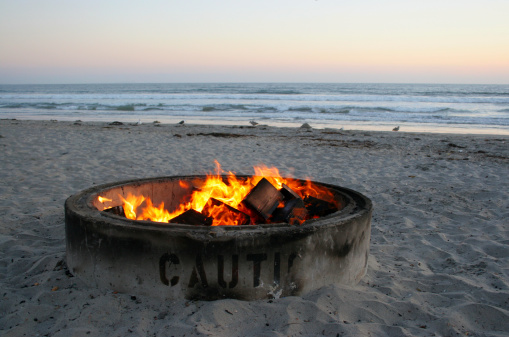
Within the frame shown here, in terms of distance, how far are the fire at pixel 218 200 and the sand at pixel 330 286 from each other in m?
0.75

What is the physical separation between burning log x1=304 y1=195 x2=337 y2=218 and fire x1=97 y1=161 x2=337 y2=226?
15 centimetres

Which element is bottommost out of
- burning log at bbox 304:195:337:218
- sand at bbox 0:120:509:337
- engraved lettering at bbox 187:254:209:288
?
sand at bbox 0:120:509:337

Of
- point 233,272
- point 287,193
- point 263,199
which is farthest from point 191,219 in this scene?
point 287,193

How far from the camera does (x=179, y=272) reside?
8.25 feet

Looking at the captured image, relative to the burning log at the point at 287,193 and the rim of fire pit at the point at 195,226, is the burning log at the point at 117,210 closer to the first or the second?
the rim of fire pit at the point at 195,226

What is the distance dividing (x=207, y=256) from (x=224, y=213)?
932 millimetres

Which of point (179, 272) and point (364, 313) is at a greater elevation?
point (179, 272)

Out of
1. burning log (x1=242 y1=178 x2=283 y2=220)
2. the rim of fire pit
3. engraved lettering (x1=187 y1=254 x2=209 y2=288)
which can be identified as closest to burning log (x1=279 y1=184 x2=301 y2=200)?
burning log (x1=242 y1=178 x2=283 y2=220)

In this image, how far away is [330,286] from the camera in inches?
110

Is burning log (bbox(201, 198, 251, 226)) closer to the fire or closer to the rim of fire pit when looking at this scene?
the fire

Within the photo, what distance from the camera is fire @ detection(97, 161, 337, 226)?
3.38m

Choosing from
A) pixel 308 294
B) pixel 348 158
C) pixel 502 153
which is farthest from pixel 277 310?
pixel 502 153

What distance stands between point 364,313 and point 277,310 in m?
0.58

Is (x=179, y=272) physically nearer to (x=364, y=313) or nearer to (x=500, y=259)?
(x=364, y=313)
